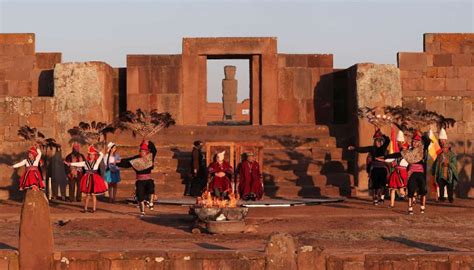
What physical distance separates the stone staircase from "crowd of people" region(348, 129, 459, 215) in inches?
57.8

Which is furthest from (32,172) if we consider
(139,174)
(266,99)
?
(266,99)

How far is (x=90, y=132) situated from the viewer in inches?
928

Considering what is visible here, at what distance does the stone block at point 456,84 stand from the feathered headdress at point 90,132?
948 cm

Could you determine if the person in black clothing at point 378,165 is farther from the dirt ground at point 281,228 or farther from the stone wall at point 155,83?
the stone wall at point 155,83

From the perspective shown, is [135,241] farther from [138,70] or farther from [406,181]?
[138,70]

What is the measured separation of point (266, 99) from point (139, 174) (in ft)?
29.0

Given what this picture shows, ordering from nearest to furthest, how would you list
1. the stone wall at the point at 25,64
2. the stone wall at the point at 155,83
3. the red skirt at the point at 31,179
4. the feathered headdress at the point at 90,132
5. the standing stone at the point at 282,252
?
the standing stone at the point at 282,252, the red skirt at the point at 31,179, the feathered headdress at the point at 90,132, the stone wall at the point at 155,83, the stone wall at the point at 25,64

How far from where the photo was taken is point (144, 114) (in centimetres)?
2530

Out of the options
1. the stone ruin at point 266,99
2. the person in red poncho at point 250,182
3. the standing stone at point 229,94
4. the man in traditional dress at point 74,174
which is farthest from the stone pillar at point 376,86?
the standing stone at point 229,94

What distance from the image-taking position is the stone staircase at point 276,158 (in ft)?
78.4

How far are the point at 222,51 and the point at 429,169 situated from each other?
21.5ft

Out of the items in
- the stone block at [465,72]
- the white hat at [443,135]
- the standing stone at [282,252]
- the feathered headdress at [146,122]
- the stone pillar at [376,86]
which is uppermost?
the stone block at [465,72]

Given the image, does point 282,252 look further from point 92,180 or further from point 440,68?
point 440,68

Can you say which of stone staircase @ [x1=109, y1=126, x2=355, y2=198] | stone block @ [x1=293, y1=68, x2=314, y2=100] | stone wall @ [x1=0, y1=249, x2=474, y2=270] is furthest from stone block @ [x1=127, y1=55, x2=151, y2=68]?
stone wall @ [x1=0, y1=249, x2=474, y2=270]
